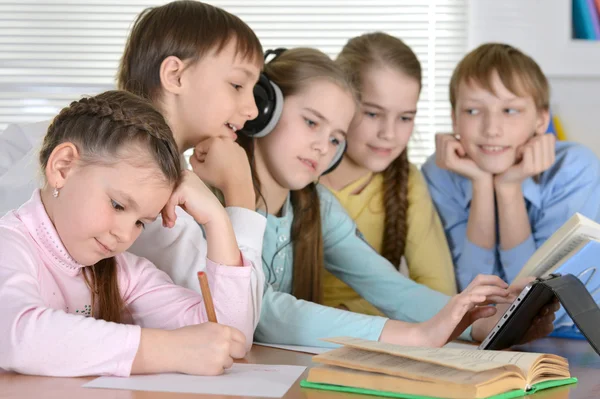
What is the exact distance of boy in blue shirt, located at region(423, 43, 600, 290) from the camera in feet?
6.26

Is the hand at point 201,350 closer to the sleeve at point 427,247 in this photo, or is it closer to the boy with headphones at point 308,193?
the boy with headphones at point 308,193

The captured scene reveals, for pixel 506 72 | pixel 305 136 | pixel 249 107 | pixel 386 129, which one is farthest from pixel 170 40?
pixel 506 72

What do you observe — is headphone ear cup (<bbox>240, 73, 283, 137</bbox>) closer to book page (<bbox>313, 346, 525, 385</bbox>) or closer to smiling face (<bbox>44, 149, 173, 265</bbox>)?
smiling face (<bbox>44, 149, 173, 265</bbox>)

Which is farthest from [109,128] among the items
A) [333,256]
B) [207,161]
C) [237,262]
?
[333,256]

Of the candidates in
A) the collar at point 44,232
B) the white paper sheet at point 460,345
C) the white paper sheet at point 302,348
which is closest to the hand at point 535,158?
the white paper sheet at point 460,345

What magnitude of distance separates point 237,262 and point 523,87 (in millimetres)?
1060

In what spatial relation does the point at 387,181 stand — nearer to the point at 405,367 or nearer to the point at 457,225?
the point at 457,225

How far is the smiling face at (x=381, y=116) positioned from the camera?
193 cm

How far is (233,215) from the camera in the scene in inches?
51.2

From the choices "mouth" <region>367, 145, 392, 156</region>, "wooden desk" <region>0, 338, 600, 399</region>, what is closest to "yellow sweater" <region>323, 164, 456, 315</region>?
"mouth" <region>367, 145, 392, 156</region>

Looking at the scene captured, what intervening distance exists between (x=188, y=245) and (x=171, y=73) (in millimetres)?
336

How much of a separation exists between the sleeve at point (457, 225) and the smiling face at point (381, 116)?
200 mm

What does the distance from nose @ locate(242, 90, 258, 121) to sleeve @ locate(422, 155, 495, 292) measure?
2.35 feet

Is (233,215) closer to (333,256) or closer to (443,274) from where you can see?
(333,256)
